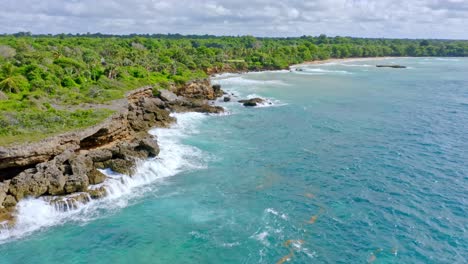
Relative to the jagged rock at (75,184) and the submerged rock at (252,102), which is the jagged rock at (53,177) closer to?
the jagged rock at (75,184)

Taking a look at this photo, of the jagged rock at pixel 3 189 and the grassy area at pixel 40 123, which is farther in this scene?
the grassy area at pixel 40 123

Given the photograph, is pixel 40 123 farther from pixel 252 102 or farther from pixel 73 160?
pixel 252 102

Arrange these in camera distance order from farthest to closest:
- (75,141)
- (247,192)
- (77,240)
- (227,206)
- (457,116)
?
(457,116) → (75,141) → (247,192) → (227,206) → (77,240)

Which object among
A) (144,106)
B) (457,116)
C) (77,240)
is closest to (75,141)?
(77,240)

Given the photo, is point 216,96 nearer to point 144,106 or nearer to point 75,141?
point 144,106

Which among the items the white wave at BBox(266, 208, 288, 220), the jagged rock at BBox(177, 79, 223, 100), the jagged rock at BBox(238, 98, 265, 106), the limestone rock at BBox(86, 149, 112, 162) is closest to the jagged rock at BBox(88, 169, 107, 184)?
the limestone rock at BBox(86, 149, 112, 162)

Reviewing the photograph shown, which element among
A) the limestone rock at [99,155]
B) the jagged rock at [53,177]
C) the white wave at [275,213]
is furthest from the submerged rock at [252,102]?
the jagged rock at [53,177]

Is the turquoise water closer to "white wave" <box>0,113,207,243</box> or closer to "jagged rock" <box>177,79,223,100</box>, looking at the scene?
"white wave" <box>0,113,207,243</box>
